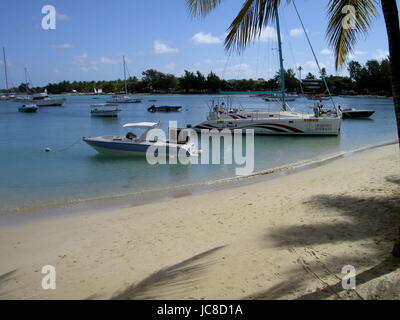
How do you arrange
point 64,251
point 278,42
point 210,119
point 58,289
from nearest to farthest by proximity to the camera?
point 58,289 < point 64,251 < point 278,42 < point 210,119

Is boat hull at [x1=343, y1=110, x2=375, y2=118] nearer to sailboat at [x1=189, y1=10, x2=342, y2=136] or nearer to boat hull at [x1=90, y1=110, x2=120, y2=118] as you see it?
sailboat at [x1=189, y1=10, x2=342, y2=136]

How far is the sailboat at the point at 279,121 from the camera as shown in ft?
106

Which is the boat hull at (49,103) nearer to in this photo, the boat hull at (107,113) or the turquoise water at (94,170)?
the boat hull at (107,113)

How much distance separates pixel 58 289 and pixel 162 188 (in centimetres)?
963

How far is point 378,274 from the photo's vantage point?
5117 mm

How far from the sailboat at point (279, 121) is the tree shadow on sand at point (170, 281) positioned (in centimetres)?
2744

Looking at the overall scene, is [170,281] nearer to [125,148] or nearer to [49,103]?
[125,148]

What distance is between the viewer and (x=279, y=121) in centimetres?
3303

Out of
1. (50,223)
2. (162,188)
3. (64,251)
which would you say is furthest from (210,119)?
(64,251)

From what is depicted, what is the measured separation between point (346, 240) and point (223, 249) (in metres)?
2.06

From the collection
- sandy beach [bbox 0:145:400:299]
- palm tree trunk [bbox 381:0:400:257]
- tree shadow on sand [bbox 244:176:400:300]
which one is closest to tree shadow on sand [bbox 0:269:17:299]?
sandy beach [bbox 0:145:400:299]

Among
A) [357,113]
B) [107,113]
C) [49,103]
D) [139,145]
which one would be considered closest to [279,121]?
[139,145]
